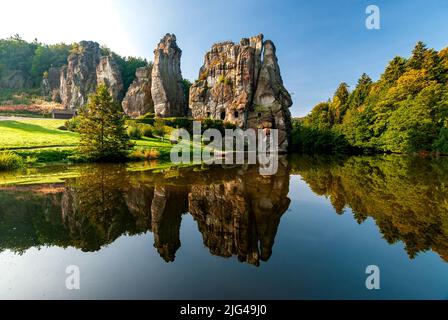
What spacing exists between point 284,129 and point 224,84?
64.7 feet

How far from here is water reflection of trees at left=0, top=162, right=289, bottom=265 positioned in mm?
6359

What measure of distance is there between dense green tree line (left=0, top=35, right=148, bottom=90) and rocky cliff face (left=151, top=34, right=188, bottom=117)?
26.6 metres

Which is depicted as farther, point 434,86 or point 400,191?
point 434,86

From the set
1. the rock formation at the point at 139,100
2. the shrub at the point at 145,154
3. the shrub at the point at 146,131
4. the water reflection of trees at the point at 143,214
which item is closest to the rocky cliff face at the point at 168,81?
Result: the rock formation at the point at 139,100

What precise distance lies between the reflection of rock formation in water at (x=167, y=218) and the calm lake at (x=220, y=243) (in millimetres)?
45

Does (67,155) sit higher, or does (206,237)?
(67,155)

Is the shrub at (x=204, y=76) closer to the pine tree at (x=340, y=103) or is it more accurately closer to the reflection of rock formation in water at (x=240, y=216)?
the pine tree at (x=340, y=103)

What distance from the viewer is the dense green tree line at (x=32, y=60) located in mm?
90500

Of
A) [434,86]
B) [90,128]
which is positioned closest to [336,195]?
[90,128]

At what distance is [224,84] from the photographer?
6028 centimetres

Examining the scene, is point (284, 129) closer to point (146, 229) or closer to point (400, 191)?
point (400, 191)

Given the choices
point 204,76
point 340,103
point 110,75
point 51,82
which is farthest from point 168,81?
point 51,82
